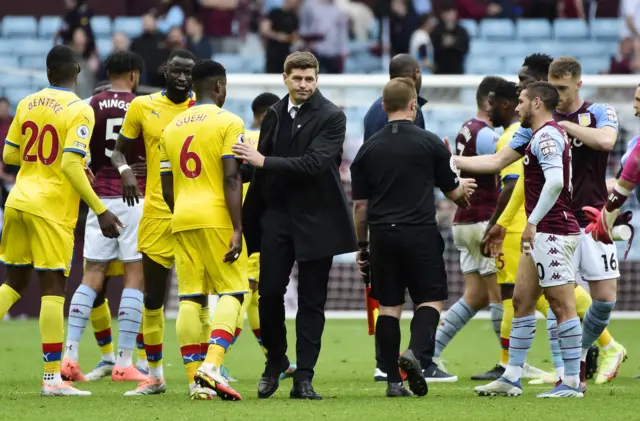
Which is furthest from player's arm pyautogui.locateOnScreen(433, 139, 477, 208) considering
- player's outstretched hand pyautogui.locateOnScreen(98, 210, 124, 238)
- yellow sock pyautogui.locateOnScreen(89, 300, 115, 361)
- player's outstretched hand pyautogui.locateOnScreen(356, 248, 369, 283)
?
yellow sock pyautogui.locateOnScreen(89, 300, 115, 361)

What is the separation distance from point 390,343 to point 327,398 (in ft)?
1.83

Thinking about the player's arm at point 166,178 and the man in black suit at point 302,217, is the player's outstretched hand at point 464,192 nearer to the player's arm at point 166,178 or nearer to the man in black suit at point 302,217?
the man in black suit at point 302,217

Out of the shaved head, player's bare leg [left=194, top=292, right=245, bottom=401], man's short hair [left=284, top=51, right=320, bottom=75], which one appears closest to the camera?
player's bare leg [left=194, top=292, right=245, bottom=401]

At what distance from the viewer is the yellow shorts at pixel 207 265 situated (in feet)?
26.0

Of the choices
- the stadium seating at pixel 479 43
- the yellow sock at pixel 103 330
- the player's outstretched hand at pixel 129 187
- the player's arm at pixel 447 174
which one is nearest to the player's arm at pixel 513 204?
the player's arm at pixel 447 174

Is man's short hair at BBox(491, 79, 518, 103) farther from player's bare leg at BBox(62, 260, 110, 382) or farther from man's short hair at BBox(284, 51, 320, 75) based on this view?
player's bare leg at BBox(62, 260, 110, 382)

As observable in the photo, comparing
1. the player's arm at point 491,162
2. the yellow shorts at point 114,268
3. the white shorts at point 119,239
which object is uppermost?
the player's arm at point 491,162

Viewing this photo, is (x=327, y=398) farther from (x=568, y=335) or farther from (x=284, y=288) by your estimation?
(x=568, y=335)

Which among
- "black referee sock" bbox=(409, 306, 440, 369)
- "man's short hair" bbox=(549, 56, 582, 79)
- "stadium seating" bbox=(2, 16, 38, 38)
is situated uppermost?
"stadium seating" bbox=(2, 16, 38, 38)

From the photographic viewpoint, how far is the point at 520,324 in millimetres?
8195

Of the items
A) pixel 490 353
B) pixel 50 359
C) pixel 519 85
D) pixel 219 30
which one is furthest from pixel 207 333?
pixel 219 30

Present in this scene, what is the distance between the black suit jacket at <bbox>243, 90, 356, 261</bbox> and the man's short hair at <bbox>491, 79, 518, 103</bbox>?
221 centimetres

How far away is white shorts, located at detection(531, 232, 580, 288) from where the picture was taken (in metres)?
7.95

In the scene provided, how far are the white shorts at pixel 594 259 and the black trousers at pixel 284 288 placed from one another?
1.99 meters
